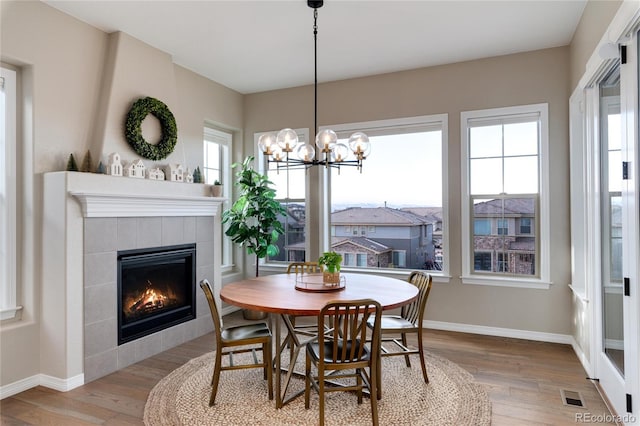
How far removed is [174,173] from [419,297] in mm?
2787

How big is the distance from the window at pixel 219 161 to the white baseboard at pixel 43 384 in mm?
2583

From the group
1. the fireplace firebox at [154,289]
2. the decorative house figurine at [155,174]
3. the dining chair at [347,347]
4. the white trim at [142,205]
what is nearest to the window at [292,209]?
the white trim at [142,205]

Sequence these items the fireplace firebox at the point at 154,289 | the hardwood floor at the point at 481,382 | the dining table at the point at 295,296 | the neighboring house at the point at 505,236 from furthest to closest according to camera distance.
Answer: the neighboring house at the point at 505,236 → the fireplace firebox at the point at 154,289 → the hardwood floor at the point at 481,382 → the dining table at the point at 295,296

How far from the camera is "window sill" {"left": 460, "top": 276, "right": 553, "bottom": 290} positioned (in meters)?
4.05

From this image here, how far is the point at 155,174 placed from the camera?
3852mm

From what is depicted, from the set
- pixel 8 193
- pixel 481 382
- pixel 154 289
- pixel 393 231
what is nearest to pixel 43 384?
pixel 154 289

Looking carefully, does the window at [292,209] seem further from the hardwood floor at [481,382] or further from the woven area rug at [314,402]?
the woven area rug at [314,402]

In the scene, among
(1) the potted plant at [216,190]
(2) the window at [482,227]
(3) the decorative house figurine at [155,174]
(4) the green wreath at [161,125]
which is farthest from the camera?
(1) the potted plant at [216,190]

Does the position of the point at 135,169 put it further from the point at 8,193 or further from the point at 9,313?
the point at 9,313

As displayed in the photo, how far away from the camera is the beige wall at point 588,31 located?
2.56 metres

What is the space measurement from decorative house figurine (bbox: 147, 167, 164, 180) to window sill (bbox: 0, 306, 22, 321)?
60.3 inches

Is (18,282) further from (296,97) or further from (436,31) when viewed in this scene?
(436,31)

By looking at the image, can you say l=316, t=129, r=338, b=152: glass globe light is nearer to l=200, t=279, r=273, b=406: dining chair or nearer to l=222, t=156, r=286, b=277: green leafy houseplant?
l=200, t=279, r=273, b=406: dining chair

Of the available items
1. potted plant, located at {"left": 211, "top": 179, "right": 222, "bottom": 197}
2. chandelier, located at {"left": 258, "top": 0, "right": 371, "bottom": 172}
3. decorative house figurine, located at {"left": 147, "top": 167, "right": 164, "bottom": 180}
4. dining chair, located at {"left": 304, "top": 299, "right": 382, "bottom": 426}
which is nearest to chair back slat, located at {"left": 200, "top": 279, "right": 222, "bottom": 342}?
dining chair, located at {"left": 304, "top": 299, "right": 382, "bottom": 426}
